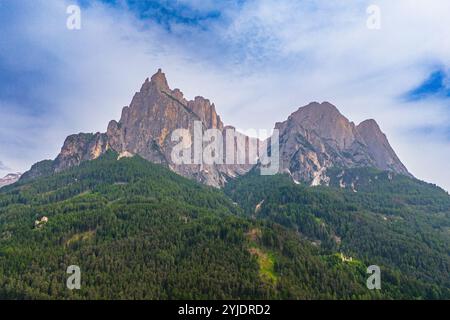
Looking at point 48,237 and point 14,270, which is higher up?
point 48,237

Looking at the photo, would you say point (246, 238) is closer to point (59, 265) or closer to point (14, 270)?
point (59, 265)

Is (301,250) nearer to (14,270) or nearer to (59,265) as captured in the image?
(59,265)

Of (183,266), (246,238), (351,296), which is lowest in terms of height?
(351,296)

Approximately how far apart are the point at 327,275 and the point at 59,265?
343ft

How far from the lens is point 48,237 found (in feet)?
633

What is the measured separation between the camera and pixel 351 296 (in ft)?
480

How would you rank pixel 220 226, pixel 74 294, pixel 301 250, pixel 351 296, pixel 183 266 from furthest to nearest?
pixel 220 226
pixel 301 250
pixel 183 266
pixel 351 296
pixel 74 294
